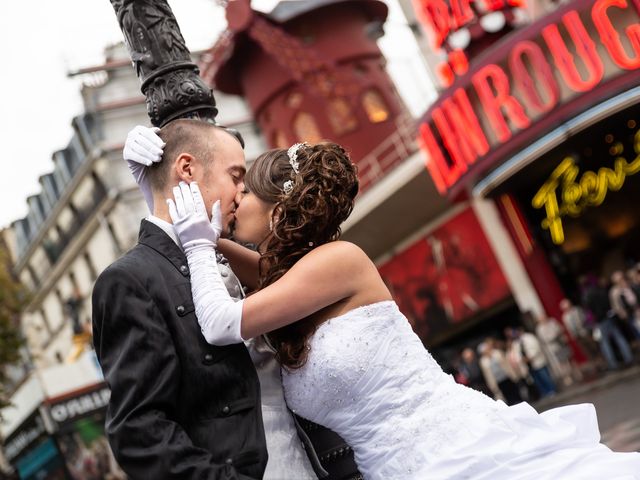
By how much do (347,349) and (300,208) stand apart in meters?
0.59

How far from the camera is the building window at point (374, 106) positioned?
2648cm

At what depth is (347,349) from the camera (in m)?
3.35

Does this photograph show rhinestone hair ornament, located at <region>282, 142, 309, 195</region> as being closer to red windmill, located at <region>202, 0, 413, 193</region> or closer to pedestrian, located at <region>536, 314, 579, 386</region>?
pedestrian, located at <region>536, 314, 579, 386</region>

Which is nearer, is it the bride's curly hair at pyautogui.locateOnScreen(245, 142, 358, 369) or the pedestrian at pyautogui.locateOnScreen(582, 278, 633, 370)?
the bride's curly hair at pyautogui.locateOnScreen(245, 142, 358, 369)

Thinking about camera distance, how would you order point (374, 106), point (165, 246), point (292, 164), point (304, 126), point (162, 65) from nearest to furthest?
1. point (165, 246)
2. point (292, 164)
3. point (162, 65)
4. point (304, 126)
5. point (374, 106)

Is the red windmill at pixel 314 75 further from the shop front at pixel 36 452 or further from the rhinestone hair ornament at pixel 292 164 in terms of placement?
the rhinestone hair ornament at pixel 292 164

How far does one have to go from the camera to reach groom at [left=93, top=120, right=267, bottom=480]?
2719mm

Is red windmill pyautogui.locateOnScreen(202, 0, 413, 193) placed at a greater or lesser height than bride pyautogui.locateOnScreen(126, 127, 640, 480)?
greater

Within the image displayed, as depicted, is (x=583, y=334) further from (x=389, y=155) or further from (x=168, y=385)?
(x=168, y=385)

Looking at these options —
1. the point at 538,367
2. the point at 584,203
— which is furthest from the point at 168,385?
the point at 584,203

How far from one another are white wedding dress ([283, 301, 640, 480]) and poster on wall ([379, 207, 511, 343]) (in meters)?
18.0

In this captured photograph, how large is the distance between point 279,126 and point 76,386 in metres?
11.9

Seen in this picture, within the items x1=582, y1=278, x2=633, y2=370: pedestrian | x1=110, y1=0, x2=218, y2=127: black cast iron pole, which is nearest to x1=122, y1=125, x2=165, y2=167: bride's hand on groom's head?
x1=110, y1=0, x2=218, y2=127: black cast iron pole

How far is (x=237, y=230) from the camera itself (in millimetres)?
3605
